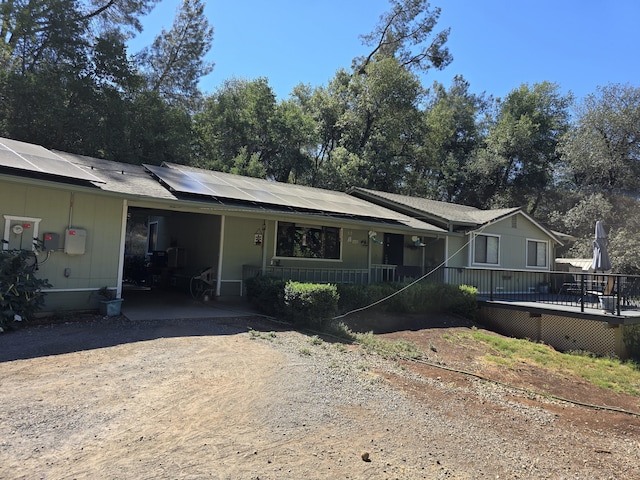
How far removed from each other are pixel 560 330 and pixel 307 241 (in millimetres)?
7348

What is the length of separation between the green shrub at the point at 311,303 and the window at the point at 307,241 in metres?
3.47

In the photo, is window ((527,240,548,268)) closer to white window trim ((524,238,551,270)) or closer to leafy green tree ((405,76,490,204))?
white window trim ((524,238,551,270))

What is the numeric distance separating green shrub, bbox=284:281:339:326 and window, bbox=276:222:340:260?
347cm

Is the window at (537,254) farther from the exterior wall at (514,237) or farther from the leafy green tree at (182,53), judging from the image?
the leafy green tree at (182,53)

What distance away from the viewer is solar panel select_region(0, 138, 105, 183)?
22.7ft

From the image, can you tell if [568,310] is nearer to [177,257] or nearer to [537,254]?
[537,254]

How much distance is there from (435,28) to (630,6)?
2192cm

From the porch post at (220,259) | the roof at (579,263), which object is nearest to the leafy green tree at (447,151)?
→ the roof at (579,263)

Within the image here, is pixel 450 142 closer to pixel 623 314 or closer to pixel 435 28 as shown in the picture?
pixel 435 28

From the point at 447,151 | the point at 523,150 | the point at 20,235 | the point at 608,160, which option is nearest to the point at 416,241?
the point at 20,235

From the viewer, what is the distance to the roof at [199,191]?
7.77 metres

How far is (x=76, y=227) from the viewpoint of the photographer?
784 cm

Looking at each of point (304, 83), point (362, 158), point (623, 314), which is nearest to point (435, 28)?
point (304, 83)

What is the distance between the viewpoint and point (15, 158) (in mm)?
7203
